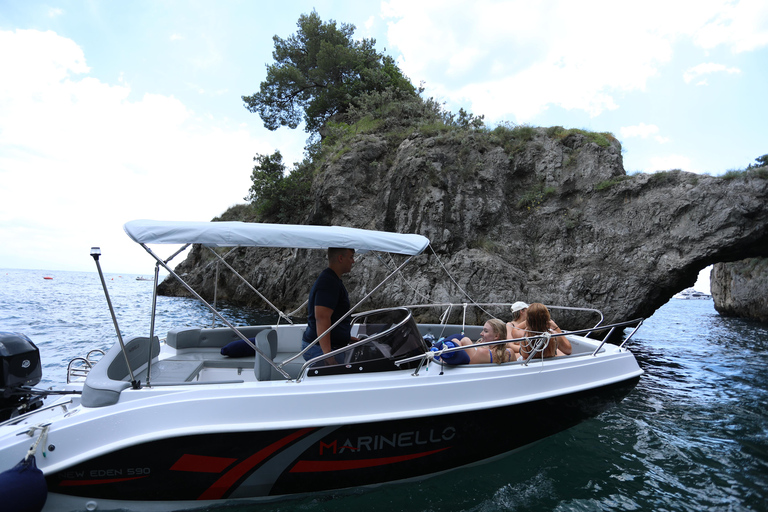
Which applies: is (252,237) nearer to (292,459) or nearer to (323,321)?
(323,321)

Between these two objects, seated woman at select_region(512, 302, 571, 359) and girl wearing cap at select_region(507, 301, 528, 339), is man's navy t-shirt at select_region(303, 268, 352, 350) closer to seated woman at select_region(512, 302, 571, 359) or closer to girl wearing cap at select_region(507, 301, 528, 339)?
seated woman at select_region(512, 302, 571, 359)

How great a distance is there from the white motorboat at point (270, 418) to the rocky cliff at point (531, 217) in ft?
30.2

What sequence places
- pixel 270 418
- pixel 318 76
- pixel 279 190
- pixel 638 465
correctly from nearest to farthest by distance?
pixel 270 418 < pixel 638 465 < pixel 279 190 < pixel 318 76

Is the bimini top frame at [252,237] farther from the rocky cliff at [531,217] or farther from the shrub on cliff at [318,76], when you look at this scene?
the shrub on cliff at [318,76]

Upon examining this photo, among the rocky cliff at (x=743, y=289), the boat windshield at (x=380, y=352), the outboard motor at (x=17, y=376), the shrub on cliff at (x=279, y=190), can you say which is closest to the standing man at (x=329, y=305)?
the boat windshield at (x=380, y=352)

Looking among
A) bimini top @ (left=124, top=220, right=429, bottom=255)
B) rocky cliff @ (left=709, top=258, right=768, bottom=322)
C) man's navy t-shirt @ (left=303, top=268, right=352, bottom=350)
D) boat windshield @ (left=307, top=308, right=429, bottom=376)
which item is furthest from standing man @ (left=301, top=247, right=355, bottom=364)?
rocky cliff @ (left=709, top=258, right=768, bottom=322)

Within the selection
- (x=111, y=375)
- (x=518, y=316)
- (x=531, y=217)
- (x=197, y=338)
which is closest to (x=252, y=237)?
(x=111, y=375)

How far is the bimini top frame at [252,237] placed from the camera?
2.84 m

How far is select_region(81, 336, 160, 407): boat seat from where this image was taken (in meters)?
2.96

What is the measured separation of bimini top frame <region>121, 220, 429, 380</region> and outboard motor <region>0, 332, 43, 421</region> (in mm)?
1400

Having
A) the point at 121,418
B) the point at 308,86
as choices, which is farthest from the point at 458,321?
the point at 308,86

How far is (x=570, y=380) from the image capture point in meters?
4.04

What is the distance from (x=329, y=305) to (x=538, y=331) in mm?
2350

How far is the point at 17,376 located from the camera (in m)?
3.49
